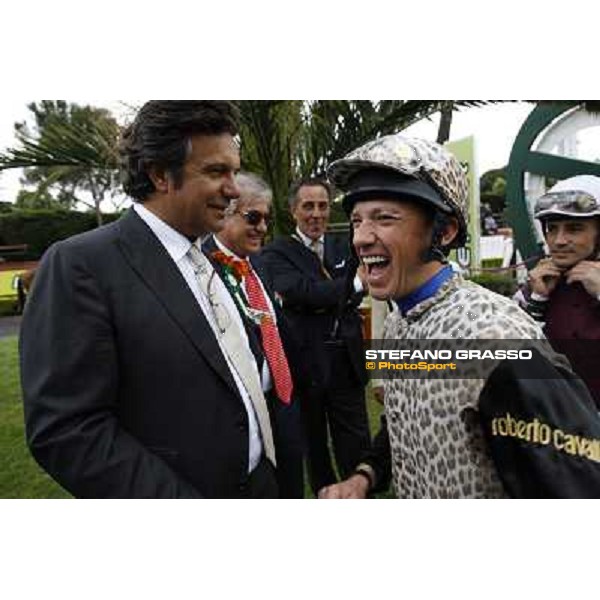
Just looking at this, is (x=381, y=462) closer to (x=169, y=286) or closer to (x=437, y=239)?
(x=437, y=239)

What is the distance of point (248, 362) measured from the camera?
1.58 m

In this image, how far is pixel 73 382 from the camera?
1308 millimetres

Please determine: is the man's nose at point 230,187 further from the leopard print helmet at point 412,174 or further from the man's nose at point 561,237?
the man's nose at point 561,237

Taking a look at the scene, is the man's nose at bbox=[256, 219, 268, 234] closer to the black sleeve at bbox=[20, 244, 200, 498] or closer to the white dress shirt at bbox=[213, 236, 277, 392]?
the white dress shirt at bbox=[213, 236, 277, 392]

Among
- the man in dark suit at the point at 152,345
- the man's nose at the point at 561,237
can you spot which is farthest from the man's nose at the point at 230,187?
the man's nose at the point at 561,237

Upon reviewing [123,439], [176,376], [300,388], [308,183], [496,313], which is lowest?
[300,388]

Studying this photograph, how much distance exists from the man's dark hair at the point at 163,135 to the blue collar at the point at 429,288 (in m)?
0.61

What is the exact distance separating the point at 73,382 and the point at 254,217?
0.80 metres

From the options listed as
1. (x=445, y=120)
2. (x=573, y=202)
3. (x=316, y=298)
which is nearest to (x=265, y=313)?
(x=316, y=298)

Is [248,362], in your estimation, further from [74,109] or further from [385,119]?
[74,109]

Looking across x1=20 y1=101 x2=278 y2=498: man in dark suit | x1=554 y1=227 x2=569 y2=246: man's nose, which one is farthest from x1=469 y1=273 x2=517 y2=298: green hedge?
x1=20 y1=101 x2=278 y2=498: man in dark suit

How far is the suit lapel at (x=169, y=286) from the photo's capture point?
140 cm
